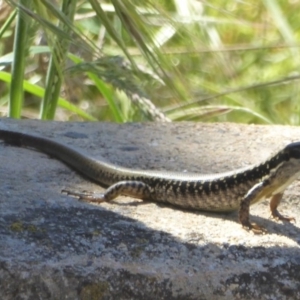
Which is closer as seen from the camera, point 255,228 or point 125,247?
point 125,247

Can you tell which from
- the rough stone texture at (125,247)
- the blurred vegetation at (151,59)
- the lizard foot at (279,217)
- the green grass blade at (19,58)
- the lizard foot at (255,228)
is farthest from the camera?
the green grass blade at (19,58)

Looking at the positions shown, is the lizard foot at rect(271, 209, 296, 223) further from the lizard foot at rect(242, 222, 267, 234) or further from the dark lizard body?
the lizard foot at rect(242, 222, 267, 234)

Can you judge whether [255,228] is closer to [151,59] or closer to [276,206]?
[276,206]

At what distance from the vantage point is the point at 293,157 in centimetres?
308

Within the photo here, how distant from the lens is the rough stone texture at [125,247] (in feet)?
7.72

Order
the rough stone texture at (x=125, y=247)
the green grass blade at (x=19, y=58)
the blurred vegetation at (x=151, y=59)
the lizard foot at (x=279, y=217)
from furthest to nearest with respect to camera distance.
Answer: the green grass blade at (x=19, y=58) < the lizard foot at (x=279, y=217) < the blurred vegetation at (x=151, y=59) < the rough stone texture at (x=125, y=247)

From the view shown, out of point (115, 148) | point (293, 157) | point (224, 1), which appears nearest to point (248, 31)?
point (224, 1)

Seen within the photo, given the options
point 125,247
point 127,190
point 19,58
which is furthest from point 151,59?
point 19,58

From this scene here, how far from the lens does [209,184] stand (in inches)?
125

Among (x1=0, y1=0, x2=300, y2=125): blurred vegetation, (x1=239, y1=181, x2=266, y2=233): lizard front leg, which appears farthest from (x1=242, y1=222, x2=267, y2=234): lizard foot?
(x1=0, y1=0, x2=300, y2=125): blurred vegetation

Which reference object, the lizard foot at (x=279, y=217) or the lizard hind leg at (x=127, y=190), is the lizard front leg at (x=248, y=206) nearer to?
the lizard foot at (x=279, y=217)

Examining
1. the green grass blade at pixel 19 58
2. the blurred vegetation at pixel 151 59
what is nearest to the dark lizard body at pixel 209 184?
the blurred vegetation at pixel 151 59

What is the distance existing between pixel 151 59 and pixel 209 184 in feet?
2.18

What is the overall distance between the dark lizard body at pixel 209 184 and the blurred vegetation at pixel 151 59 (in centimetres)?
31
